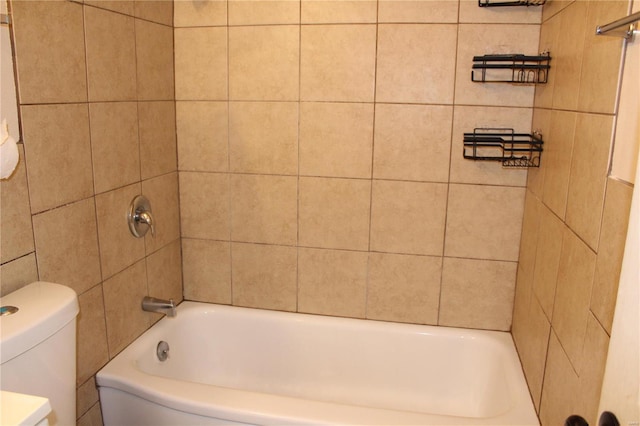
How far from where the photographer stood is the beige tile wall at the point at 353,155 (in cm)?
196

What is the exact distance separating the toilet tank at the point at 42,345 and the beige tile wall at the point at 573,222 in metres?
1.27

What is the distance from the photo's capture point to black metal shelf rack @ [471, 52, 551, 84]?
173 cm

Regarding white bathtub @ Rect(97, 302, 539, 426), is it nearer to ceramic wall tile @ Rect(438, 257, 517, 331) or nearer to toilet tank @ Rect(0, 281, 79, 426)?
ceramic wall tile @ Rect(438, 257, 517, 331)

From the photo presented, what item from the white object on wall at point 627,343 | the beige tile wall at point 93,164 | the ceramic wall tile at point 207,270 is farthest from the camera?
the ceramic wall tile at point 207,270

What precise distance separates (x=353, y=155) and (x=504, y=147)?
1.93 feet

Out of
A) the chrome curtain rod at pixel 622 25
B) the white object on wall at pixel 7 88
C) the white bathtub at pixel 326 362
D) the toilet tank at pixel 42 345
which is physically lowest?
the white bathtub at pixel 326 362

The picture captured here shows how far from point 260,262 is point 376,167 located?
680 millimetres

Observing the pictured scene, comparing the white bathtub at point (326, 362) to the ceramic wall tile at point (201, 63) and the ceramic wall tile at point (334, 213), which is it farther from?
A: the ceramic wall tile at point (201, 63)

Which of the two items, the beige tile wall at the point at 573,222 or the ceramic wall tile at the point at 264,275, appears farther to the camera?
the ceramic wall tile at the point at 264,275

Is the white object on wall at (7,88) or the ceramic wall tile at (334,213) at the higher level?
the white object on wall at (7,88)

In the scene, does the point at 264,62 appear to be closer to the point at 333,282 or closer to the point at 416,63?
the point at 416,63

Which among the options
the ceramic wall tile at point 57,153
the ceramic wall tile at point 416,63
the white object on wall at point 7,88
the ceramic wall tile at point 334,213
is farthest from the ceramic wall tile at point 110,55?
the ceramic wall tile at point 416,63

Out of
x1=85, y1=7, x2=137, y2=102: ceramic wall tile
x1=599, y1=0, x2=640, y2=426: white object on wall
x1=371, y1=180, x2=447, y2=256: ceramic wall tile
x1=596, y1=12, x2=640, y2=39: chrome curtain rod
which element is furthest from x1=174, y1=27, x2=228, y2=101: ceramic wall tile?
x1=599, y1=0, x2=640, y2=426: white object on wall

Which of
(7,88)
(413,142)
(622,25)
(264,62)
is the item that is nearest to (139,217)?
(7,88)
